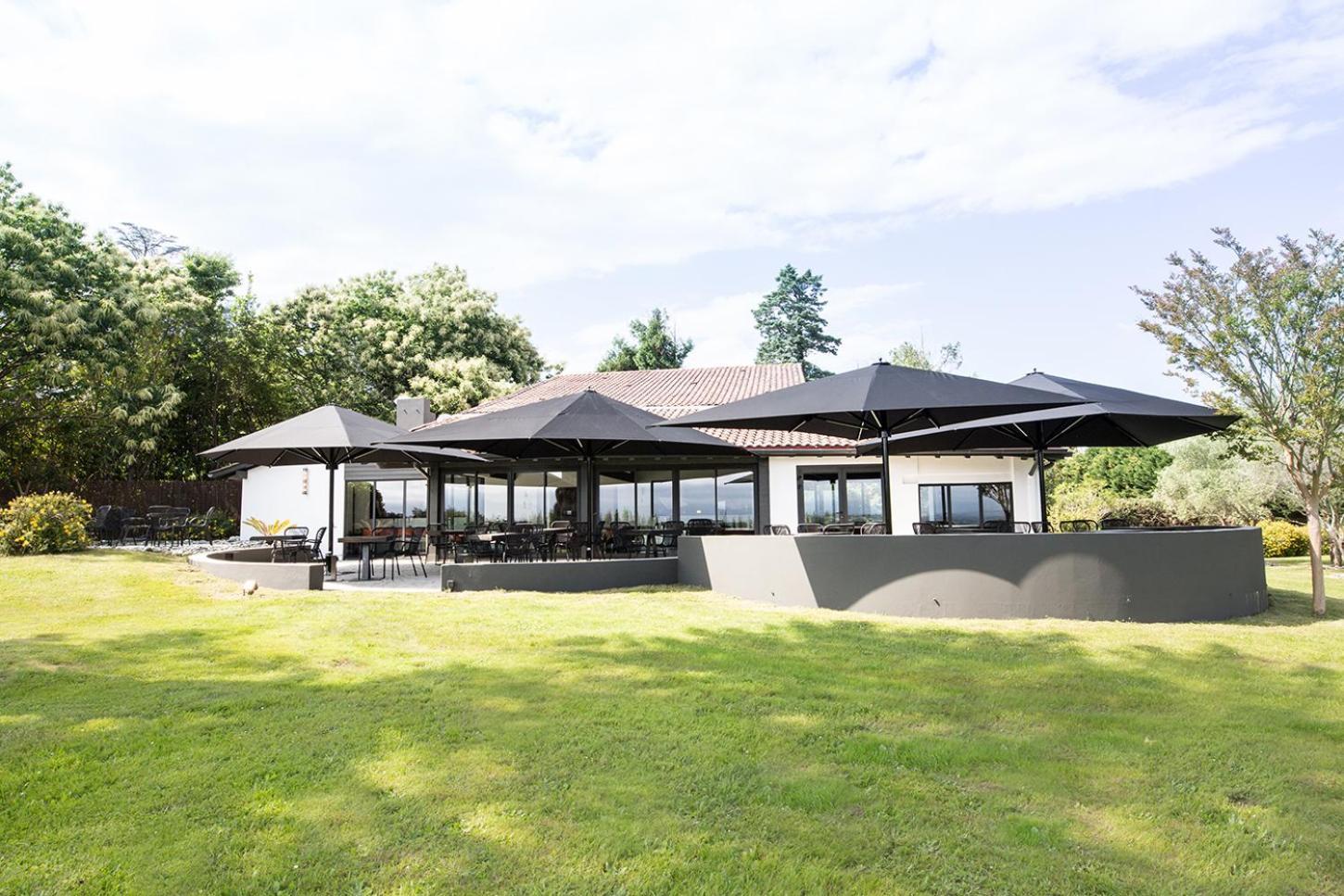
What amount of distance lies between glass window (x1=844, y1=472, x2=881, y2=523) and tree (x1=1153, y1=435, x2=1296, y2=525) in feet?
36.7

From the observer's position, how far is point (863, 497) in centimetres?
1791

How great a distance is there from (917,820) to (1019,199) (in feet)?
60.1

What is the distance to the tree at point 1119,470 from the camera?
2800cm

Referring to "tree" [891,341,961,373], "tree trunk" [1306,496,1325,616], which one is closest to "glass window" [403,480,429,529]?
"tree trunk" [1306,496,1325,616]

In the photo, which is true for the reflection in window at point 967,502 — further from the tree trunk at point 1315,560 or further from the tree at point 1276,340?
the tree trunk at point 1315,560

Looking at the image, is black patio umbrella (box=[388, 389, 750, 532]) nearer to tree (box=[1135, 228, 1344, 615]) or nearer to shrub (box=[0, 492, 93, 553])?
tree (box=[1135, 228, 1344, 615])

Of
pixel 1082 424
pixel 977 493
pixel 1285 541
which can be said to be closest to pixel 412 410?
pixel 977 493

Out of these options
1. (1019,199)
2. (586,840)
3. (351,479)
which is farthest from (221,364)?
(586,840)

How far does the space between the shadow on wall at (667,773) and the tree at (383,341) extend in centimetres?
2873

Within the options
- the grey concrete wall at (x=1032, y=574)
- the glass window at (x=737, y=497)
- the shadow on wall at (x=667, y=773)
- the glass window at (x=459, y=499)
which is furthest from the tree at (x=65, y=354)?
the grey concrete wall at (x=1032, y=574)

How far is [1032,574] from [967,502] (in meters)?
9.99

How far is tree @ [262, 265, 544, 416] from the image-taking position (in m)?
34.5

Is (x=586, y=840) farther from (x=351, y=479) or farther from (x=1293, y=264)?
(x=351, y=479)

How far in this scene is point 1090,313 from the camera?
26969 millimetres
